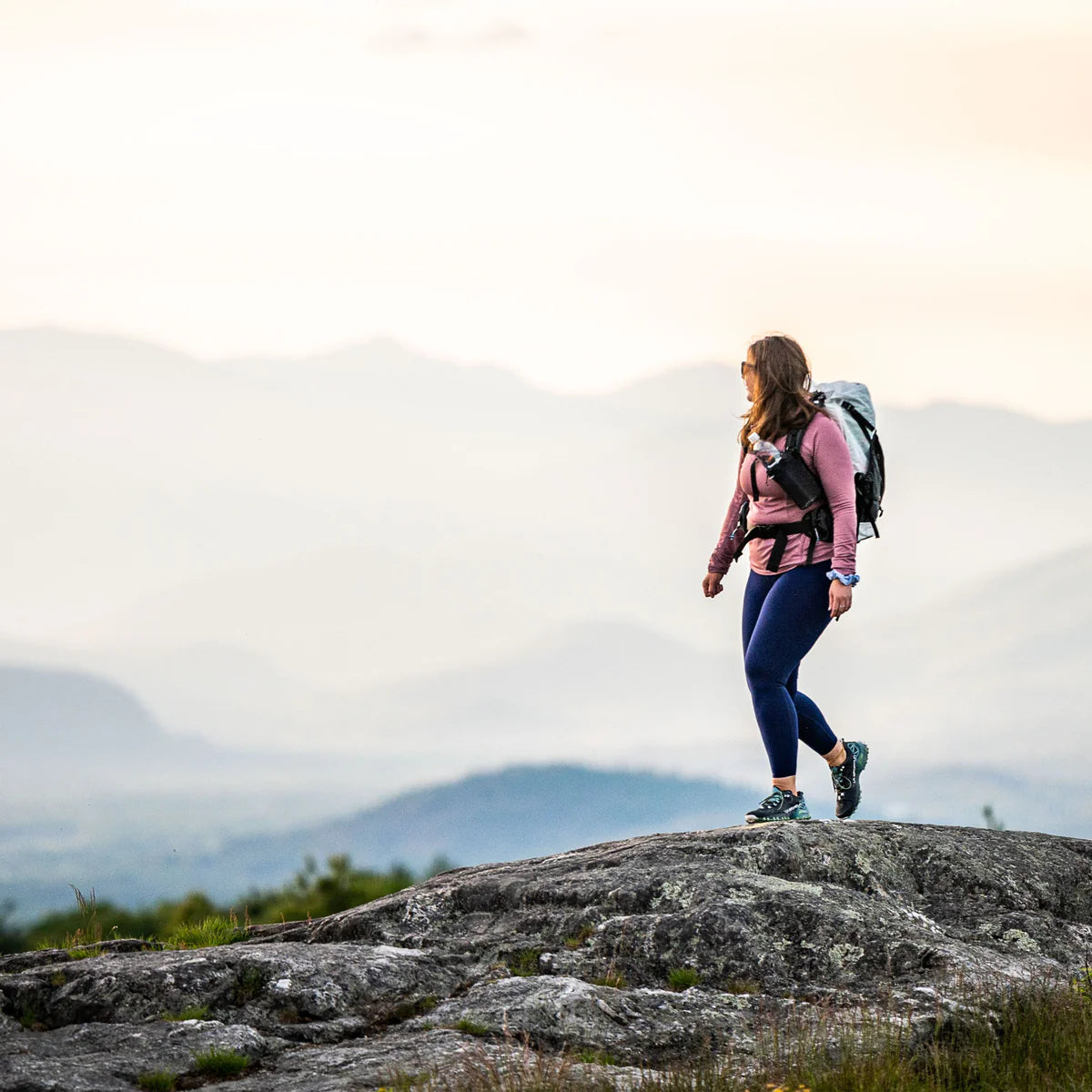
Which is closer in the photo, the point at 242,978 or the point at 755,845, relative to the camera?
the point at 242,978

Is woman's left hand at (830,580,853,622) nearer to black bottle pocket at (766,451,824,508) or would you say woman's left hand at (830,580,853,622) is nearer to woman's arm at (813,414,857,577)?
woman's arm at (813,414,857,577)

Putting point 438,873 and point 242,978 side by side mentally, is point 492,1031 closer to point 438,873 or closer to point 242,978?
point 242,978

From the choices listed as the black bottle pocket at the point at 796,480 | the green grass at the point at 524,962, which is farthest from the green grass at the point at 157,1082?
the black bottle pocket at the point at 796,480

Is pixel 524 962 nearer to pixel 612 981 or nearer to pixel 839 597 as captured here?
pixel 612 981

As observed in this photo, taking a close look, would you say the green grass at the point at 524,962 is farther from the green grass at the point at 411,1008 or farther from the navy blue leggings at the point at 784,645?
the navy blue leggings at the point at 784,645

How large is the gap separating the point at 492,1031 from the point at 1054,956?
12.2 feet

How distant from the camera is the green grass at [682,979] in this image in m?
6.98

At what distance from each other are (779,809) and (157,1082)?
15.3 ft

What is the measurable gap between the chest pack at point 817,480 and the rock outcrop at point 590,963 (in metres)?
1.95

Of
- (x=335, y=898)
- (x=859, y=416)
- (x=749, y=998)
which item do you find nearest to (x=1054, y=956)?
(x=749, y=998)

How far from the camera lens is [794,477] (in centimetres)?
888

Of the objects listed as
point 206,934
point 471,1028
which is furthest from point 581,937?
point 206,934

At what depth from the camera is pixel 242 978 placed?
22.3 feet

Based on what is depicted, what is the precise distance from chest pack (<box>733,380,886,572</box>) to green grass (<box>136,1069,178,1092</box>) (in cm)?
507
